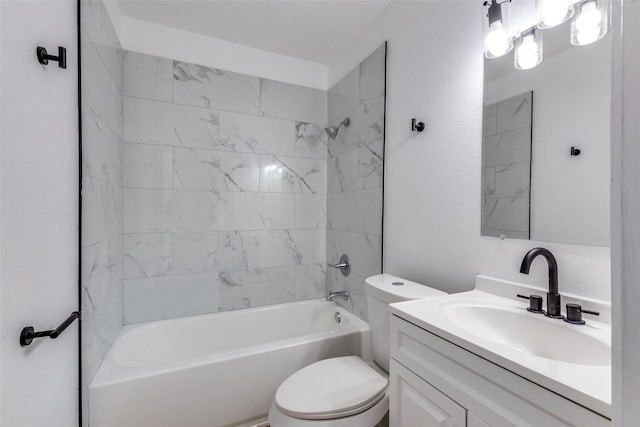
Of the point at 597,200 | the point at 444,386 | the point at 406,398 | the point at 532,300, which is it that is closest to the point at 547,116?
the point at 597,200

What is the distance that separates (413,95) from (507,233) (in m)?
0.93

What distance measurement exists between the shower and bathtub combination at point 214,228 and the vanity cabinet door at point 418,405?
2.71 feet

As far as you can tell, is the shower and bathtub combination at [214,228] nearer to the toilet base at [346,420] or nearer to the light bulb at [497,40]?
the toilet base at [346,420]

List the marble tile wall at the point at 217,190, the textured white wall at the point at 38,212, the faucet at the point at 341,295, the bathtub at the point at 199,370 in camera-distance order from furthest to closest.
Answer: the faucet at the point at 341,295, the marble tile wall at the point at 217,190, the bathtub at the point at 199,370, the textured white wall at the point at 38,212

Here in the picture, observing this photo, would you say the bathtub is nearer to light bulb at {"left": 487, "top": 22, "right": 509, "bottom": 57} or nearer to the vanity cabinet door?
the vanity cabinet door

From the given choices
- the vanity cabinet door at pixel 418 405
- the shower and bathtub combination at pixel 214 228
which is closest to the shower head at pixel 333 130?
the shower and bathtub combination at pixel 214 228

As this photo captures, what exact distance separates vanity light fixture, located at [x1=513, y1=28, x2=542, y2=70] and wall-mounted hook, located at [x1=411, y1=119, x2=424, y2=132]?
0.50m

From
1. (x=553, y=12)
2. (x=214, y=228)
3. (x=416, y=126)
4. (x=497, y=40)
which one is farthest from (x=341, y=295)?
(x=553, y=12)

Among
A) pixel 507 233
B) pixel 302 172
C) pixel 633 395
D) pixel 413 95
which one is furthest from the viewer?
pixel 302 172

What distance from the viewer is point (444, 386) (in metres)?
0.85

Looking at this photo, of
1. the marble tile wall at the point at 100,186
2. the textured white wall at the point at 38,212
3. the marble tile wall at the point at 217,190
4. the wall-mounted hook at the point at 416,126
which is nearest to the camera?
the textured white wall at the point at 38,212

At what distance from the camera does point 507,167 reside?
1198 millimetres

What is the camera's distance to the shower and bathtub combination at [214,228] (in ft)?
4.82

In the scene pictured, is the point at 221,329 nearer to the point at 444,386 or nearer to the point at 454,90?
the point at 444,386
